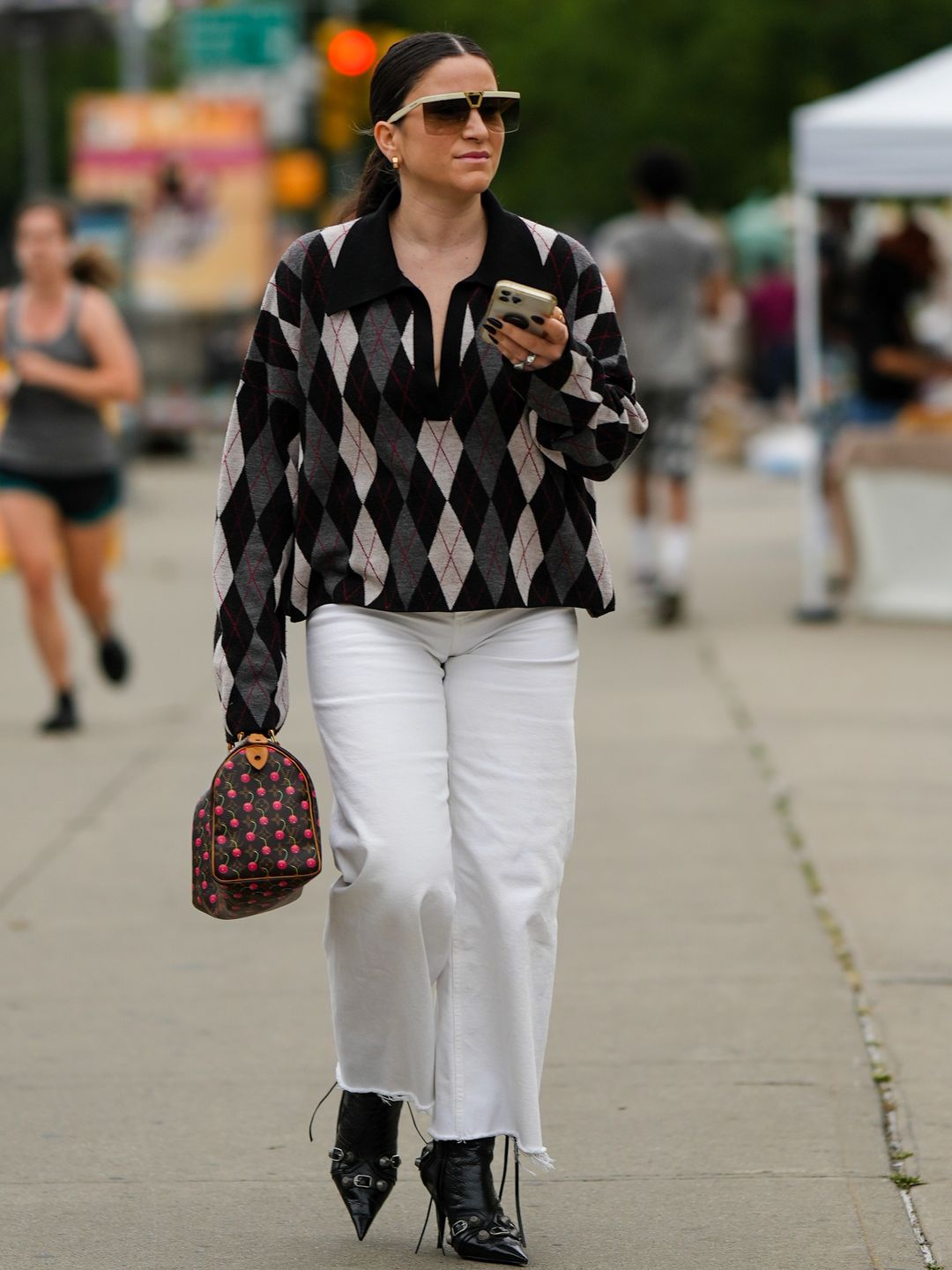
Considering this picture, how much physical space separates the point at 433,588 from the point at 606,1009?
6.03 ft

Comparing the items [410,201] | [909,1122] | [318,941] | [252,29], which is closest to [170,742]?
[318,941]

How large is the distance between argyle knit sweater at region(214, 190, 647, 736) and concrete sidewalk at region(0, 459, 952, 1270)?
986 millimetres

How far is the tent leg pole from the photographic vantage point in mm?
11242

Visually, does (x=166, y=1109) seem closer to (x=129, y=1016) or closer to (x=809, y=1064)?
(x=129, y=1016)

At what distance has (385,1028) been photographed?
362 centimetres

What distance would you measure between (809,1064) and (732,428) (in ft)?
61.2

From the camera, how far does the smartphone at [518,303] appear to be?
3.31 m

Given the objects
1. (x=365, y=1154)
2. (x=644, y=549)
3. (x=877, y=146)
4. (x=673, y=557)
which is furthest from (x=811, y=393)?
(x=365, y=1154)

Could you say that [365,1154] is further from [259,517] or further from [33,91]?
[33,91]

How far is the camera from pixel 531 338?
3.35 meters

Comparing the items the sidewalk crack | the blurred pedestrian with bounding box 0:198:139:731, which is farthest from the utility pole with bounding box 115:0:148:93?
the sidewalk crack

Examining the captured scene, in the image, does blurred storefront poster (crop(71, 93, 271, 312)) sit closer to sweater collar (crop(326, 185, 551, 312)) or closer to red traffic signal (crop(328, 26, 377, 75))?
red traffic signal (crop(328, 26, 377, 75))

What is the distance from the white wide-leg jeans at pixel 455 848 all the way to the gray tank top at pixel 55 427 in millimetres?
4991

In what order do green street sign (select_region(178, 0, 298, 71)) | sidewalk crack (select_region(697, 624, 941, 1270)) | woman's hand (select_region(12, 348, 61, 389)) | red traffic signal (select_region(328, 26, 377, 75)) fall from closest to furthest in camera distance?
sidewalk crack (select_region(697, 624, 941, 1270))
woman's hand (select_region(12, 348, 61, 389))
red traffic signal (select_region(328, 26, 377, 75))
green street sign (select_region(178, 0, 298, 71))
